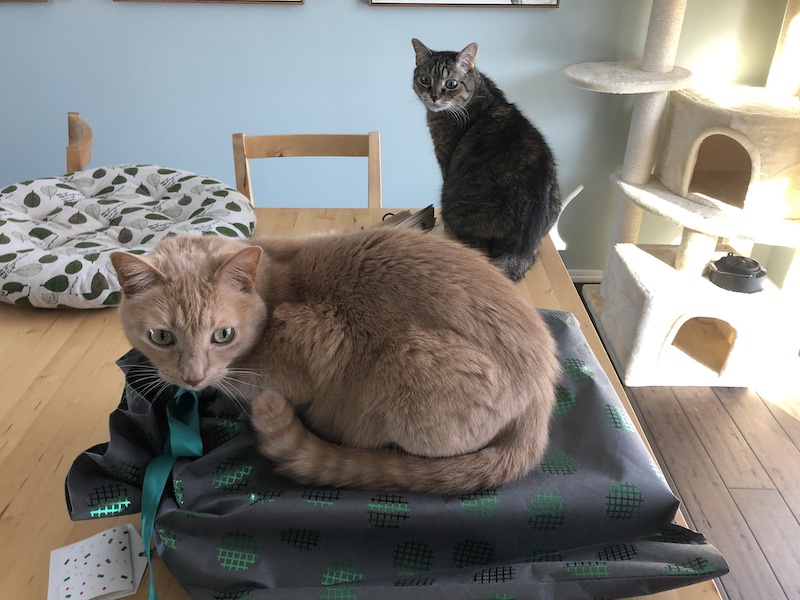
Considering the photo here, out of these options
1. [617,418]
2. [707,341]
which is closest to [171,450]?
[617,418]

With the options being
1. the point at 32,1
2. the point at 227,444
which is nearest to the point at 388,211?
the point at 227,444

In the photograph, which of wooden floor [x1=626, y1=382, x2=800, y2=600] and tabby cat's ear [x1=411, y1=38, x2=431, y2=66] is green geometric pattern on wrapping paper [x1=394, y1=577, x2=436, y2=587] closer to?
wooden floor [x1=626, y1=382, x2=800, y2=600]

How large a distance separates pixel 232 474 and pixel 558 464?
417 millimetres

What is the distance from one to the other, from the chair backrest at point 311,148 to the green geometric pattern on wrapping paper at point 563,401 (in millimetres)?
1016

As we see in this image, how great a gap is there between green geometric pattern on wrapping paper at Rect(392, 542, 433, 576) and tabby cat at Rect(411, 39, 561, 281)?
802 millimetres

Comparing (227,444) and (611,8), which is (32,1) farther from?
(227,444)

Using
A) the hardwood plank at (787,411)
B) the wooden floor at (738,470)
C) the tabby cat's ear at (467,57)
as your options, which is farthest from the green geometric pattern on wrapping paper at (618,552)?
the hardwood plank at (787,411)

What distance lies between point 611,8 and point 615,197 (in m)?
0.78

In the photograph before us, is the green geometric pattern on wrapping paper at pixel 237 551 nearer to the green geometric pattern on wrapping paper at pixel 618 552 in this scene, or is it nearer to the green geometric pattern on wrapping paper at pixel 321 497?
the green geometric pattern on wrapping paper at pixel 321 497

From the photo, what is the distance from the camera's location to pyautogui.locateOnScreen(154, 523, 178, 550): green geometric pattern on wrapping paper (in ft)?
2.22

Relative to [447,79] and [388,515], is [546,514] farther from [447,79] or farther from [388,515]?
[447,79]

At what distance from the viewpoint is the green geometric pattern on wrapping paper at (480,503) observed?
27.5 inches

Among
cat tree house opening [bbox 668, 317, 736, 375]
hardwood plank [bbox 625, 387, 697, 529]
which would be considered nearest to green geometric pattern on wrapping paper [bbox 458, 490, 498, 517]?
hardwood plank [bbox 625, 387, 697, 529]

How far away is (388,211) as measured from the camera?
1648mm
